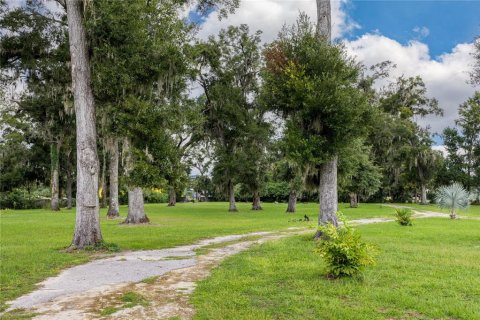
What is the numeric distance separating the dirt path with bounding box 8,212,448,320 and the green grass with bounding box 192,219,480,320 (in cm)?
39

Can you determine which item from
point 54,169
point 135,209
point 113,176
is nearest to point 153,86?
point 135,209

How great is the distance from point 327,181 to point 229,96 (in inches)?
882

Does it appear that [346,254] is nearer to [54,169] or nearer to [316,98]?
[316,98]

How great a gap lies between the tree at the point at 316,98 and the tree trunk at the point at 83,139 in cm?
548

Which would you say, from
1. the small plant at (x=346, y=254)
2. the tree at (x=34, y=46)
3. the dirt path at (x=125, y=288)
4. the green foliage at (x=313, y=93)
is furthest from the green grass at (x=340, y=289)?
the tree at (x=34, y=46)

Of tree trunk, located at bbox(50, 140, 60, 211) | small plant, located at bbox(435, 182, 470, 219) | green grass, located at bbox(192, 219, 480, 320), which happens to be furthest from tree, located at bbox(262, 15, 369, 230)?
tree trunk, located at bbox(50, 140, 60, 211)

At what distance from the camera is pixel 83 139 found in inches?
454

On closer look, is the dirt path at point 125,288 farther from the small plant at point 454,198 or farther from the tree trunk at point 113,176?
the small plant at point 454,198

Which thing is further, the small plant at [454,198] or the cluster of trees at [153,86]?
the small plant at [454,198]

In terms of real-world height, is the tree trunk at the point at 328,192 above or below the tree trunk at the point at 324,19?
below

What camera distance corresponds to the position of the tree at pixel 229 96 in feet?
111

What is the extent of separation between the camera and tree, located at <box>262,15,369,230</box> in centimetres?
1191

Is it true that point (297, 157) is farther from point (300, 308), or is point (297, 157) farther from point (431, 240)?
point (300, 308)

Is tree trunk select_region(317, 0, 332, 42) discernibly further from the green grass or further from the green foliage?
the green grass
